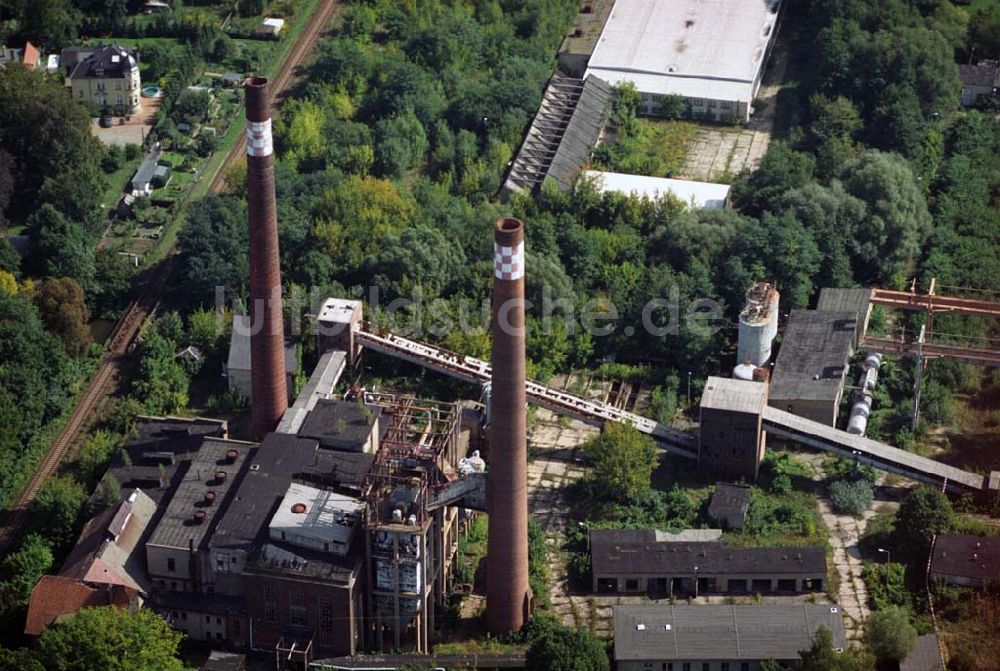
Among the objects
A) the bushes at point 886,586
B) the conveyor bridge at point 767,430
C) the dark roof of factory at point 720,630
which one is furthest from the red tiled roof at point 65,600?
the bushes at point 886,586

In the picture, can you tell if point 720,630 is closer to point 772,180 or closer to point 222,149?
point 772,180

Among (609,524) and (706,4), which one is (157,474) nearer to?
(609,524)

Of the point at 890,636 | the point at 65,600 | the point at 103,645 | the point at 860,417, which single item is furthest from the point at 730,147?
the point at 103,645

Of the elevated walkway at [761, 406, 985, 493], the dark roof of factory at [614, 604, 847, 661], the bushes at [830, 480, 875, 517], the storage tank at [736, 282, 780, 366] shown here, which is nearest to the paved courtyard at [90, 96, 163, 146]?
the storage tank at [736, 282, 780, 366]

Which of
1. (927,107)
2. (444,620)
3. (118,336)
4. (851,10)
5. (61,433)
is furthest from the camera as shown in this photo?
(851,10)

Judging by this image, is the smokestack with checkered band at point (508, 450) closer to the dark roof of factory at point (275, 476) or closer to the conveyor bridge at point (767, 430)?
the dark roof of factory at point (275, 476)

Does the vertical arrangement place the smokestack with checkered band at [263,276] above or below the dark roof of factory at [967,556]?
above

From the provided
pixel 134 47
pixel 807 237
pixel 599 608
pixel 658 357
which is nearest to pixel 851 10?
pixel 807 237
